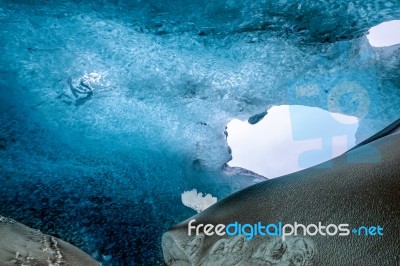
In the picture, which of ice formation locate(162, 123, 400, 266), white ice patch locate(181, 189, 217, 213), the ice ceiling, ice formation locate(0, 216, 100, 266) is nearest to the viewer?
ice formation locate(162, 123, 400, 266)

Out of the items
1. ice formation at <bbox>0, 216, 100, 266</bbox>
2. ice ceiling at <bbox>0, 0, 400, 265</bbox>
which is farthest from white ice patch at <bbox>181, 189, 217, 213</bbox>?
ice formation at <bbox>0, 216, 100, 266</bbox>

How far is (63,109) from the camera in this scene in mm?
4918

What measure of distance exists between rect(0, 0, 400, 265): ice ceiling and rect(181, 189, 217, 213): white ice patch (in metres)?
0.14

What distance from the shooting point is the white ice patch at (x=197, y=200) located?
17.2ft

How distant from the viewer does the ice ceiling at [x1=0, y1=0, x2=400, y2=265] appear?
4.11 meters

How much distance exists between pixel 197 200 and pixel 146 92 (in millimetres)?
2175

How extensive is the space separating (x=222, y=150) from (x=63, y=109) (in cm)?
299

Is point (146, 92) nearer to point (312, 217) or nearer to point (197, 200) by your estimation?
point (197, 200)

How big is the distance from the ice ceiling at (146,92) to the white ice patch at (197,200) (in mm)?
140

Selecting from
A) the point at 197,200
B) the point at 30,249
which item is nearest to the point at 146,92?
the point at 197,200

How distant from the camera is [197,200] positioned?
5414mm

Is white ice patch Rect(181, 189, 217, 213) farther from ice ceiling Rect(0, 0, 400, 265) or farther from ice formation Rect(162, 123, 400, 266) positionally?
ice formation Rect(162, 123, 400, 266)

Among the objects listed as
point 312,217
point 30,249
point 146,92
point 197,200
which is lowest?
point 197,200

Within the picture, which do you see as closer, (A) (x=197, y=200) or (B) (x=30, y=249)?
(B) (x=30, y=249)
